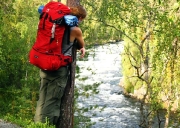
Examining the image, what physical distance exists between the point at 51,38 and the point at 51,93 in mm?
966

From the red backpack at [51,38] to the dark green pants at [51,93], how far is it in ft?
0.93

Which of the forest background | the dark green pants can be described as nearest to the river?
the forest background

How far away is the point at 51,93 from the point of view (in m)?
4.88

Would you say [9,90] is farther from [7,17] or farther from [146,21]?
[146,21]

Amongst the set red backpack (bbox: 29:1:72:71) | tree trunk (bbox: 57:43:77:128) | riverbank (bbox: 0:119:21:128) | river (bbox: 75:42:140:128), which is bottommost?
river (bbox: 75:42:140:128)

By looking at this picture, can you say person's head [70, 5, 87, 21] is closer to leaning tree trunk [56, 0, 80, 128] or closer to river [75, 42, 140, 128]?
leaning tree trunk [56, 0, 80, 128]

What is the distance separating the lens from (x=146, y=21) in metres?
10.2

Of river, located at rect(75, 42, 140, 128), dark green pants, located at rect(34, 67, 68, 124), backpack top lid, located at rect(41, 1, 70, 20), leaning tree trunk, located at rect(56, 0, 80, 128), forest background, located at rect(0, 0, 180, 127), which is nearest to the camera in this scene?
backpack top lid, located at rect(41, 1, 70, 20)

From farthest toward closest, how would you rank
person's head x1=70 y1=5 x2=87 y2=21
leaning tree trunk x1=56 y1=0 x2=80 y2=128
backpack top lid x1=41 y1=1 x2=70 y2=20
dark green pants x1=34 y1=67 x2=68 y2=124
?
leaning tree trunk x1=56 y1=0 x2=80 y2=128 → dark green pants x1=34 y1=67 x2=68 y2=124 → person's head x1=70 y1=5 x2=87 y2=21 → backpack top lid x1=41 y1=1 x2=70 y2=20

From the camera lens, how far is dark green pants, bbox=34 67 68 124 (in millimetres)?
4844

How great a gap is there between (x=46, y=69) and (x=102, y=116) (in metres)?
22.3

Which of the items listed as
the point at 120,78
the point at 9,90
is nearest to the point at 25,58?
the point at 9,90

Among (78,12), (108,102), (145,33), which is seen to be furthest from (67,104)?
(108,102)

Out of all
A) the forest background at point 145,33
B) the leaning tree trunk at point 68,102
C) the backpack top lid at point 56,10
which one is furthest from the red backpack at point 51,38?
the forest background at point 145,33
